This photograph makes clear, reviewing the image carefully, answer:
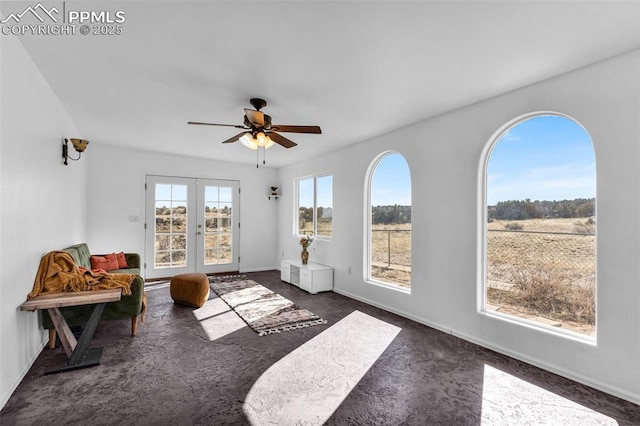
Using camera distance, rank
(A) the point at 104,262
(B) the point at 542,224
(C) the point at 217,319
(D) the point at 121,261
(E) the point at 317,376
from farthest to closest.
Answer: (D) the point at 121,261 → (A) the point at 104,262 → (C) the point at 217,319 → (B) the point at 542,224 → (E) the point at 317,376

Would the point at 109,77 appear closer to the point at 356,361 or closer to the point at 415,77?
the point at 415,77

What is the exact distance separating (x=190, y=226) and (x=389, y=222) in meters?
4.13

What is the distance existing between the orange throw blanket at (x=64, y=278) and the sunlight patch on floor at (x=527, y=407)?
3.29 m

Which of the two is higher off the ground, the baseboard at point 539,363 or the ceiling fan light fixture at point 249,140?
the ceiling fan light fixture at point 249,140

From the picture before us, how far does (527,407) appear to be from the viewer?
87.8 inches

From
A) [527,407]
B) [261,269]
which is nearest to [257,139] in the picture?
[527,407]

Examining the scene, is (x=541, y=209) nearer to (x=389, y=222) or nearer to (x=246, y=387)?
(x=389, y=222)

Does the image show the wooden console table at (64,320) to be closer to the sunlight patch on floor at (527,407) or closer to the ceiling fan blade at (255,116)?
the ceiling fan blade at (255,116)

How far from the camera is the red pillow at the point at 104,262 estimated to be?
4625 millimetres

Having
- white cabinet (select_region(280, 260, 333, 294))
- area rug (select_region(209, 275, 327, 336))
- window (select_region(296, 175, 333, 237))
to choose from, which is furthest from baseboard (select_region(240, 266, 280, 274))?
white cabinet (select_region(280, 260, 333, 294))

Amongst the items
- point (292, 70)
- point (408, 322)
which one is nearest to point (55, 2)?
point (292, 70)

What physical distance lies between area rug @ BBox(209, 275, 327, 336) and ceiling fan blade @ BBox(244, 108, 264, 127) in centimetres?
228

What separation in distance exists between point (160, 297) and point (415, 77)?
4807 mm

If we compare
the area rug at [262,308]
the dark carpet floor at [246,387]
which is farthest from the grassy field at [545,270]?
the area rug at [262,308]
